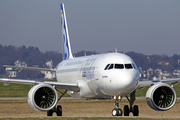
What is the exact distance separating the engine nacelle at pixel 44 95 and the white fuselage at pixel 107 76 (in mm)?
2871

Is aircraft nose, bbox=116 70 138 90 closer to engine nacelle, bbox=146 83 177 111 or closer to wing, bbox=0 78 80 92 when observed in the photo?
engine nacelle, bbox=146 83 177 111

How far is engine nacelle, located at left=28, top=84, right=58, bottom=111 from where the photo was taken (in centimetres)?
2388

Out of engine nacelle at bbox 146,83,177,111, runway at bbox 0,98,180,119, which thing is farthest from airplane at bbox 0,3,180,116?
runway at bbox 0,98,180,119

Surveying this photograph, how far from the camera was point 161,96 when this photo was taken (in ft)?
81.0

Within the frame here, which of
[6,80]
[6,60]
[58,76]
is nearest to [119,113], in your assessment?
[6,80]

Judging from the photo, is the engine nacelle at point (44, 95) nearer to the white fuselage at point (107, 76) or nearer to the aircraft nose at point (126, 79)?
the white fuselage at point (107, 76)

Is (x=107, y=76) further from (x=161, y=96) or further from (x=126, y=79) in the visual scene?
(x=161, y=96)

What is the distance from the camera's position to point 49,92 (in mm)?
24516

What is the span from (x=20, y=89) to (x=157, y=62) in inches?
5160

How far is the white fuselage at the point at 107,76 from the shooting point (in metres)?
22.9

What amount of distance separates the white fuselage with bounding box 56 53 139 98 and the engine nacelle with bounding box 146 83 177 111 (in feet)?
4.32

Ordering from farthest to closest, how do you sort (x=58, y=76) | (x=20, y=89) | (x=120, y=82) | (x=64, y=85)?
(x=20, y=89), (x=58, y=76), (x=64, y=85), (x=120, y=82)

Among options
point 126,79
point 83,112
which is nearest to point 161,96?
point 126,79

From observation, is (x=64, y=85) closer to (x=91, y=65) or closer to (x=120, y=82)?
(x=91, y=65)
